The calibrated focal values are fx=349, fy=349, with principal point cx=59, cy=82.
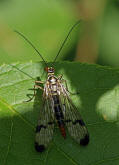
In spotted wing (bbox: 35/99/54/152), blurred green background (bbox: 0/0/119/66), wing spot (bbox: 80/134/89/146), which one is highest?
blurred green background (bbox: 0/0/119/66)

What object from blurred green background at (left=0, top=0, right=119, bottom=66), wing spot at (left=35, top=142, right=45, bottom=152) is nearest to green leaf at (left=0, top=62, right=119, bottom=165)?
wing spot at (left=35, top=142, right=45, bottom=152)

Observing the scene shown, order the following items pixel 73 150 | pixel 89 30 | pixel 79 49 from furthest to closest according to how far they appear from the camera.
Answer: pixel 89 30 < pixel 79 49 < pixel 73 150

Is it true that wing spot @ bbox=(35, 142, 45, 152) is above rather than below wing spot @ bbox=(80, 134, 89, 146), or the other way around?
below

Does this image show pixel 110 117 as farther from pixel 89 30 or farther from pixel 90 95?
pixel 89 30

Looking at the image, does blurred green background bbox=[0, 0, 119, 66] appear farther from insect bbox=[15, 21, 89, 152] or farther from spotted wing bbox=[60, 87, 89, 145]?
spotted wing bbox=[60, 87, 89, 145]

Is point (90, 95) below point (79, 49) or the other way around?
below

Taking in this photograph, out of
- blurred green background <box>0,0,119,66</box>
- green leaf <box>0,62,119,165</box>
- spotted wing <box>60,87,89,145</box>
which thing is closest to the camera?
green leaf <box>0,62,119,165</box>

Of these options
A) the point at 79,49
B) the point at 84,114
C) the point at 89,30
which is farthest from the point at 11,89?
the point at 89,30
